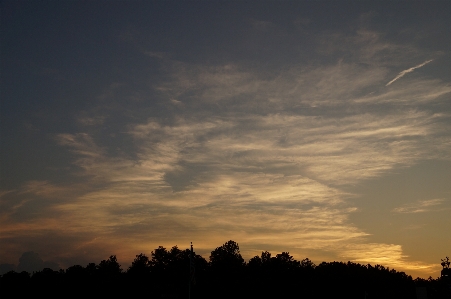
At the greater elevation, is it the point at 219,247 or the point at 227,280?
the point at 219,247

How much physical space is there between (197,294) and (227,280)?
12.6m

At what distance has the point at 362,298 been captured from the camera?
3917 inches

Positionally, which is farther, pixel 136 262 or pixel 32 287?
pixel 136 262

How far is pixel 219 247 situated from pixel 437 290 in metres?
80.0

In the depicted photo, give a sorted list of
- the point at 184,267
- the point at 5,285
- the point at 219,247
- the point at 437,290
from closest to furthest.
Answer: the point at 437,290 → the point at 5,285 → the point at 184,267 → the point at 219,247

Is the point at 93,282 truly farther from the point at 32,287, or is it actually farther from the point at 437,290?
the point at 437,290

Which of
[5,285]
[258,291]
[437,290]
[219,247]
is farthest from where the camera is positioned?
[219,247]

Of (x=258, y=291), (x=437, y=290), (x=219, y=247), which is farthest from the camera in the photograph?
(x=219, y=247)

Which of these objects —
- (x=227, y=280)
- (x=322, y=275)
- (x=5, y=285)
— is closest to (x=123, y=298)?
(x=227, y=280)

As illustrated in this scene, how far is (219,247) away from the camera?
150 metres

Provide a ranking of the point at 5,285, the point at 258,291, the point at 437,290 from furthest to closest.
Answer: the point at 5,285 < the point at 258,291 < the point at 437,290

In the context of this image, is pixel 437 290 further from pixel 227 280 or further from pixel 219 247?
pixel 219 247

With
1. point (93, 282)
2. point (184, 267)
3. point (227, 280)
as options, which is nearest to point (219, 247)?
point (184, 267)

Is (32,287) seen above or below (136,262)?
below
